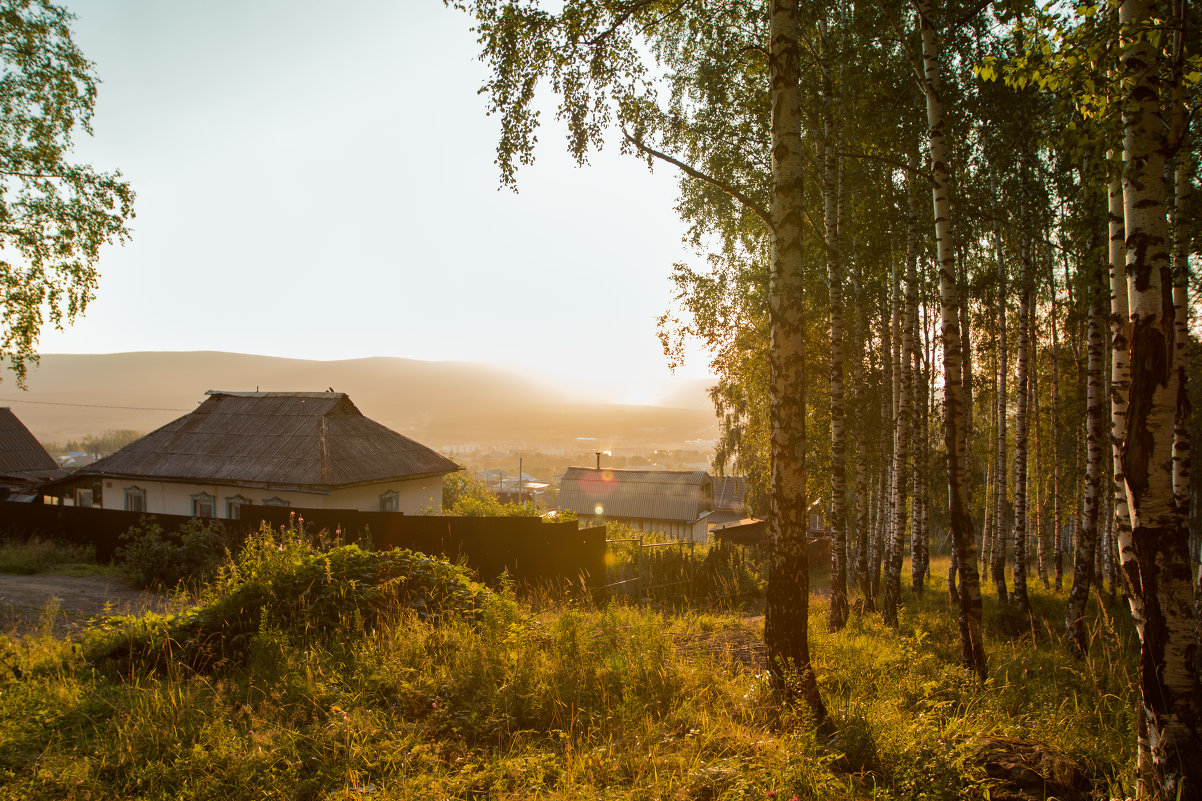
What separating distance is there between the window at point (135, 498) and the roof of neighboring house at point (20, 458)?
7.93 m

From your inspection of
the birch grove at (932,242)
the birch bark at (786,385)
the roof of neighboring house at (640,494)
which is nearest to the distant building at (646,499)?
the roof of neighboring house at (640,494)

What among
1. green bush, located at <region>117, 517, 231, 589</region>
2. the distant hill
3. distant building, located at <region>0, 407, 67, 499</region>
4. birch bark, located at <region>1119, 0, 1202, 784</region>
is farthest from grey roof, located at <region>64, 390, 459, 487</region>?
the distant hill

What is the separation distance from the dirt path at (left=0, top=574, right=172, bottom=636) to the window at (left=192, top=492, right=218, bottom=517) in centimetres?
882

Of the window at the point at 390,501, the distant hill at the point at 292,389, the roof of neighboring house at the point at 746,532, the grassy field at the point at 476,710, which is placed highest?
the distant hill at the point at 292,389

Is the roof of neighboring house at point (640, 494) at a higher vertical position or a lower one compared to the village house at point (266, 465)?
lower

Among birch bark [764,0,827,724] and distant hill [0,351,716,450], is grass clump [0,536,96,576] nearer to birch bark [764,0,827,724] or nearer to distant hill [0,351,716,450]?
birch bark [764,0,827,724]

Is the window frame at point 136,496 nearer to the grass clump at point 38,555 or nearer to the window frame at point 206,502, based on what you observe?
the window frame at point 206,502

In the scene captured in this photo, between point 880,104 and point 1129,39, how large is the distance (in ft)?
20.2

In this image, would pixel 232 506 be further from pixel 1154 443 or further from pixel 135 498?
pixel 1154 443

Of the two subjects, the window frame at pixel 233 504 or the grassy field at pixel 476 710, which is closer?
the grassy field at pixel 476 710

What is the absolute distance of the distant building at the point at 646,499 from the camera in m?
39.1

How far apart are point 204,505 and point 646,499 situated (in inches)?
996

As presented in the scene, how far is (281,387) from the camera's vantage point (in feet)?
517

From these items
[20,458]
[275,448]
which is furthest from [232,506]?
[20,458]
